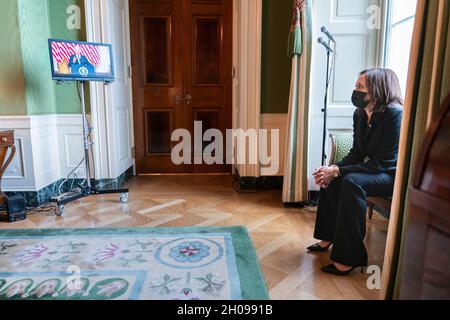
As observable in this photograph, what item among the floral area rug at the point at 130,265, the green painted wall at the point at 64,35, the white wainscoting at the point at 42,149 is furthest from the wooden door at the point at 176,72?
the floral area rug at the point at 130,265

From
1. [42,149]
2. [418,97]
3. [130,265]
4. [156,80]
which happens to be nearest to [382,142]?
[418,97]

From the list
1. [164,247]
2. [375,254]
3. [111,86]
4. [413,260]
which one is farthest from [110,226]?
[413,260]

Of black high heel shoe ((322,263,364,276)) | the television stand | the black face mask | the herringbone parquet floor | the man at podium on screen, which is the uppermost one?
the man at podium on screen

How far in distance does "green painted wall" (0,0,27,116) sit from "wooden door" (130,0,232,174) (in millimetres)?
1421

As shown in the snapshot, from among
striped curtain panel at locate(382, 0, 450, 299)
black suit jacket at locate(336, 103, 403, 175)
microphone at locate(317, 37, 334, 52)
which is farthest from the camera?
microphone at locate(317, 37, 334, 52)

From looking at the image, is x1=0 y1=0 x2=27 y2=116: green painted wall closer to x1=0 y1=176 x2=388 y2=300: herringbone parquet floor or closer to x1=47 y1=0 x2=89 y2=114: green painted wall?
x1=47 y1=0 x2=89 y2=114: green painted wall

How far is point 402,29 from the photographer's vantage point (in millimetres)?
2572

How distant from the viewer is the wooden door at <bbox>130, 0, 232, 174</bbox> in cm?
393

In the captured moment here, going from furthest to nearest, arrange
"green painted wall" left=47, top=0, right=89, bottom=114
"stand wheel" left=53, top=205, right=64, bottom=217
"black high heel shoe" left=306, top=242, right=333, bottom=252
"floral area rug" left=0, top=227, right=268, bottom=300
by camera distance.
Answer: "green painted wall" left=47, top=0, right=89, bottom=114, "stand wheel" left=53, top=205, right=64, bottom=217, "black high heel shoe" left=306, top=242, right=333, bottom=252, "floral area rug" left=0, top=227, right=268, bottom=300

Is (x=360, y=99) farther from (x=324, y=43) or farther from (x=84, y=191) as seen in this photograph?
(x=84, y=191)

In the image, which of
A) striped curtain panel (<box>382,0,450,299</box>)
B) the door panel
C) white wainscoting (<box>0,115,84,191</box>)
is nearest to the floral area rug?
striped curtain panel (<box>382,0,450,299</box>)

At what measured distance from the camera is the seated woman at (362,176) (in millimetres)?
1723

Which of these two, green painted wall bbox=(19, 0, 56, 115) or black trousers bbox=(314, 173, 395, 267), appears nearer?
black trousers bbox=(314, 173, 395, 267)

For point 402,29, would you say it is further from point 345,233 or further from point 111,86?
point 111,86
